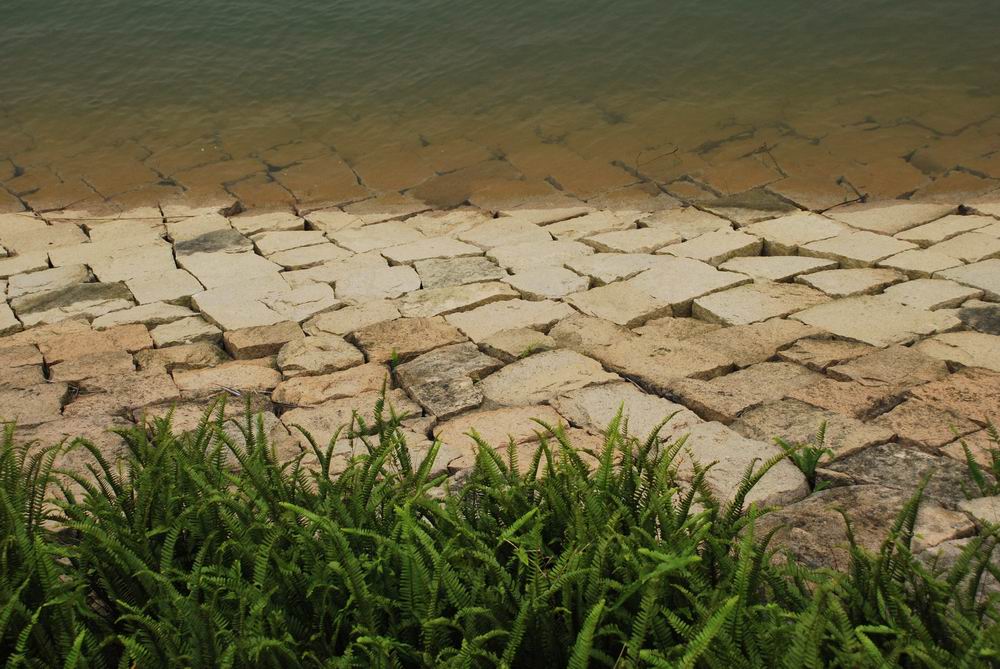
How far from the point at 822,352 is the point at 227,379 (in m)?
2.27

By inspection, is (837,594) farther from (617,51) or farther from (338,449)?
(617,51)

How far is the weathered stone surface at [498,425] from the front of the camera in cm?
281

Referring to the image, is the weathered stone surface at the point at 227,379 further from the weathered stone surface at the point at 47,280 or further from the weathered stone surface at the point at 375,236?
the weathered stone surface at the point at 375,236

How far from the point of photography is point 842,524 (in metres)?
2.18

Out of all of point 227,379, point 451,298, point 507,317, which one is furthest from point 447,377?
point 451,298

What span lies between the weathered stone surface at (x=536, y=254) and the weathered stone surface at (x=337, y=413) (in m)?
1.67

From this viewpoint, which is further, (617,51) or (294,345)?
(617,51)

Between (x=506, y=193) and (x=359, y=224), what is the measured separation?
51.8 inches

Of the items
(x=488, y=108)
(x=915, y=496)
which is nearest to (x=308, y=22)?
(x=488, y=108)

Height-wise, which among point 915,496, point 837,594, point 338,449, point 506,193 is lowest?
point 506,193

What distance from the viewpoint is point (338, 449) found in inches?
111

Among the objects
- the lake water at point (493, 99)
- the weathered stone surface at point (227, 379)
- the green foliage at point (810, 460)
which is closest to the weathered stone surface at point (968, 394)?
the green foliage at point (810, 460)

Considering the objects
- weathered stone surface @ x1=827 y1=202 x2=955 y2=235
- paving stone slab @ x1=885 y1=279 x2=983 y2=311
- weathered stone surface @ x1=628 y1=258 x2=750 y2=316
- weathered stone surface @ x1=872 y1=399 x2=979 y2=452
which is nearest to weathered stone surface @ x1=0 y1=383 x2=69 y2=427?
weathered stone surface @ x1=628 y1=258 x2=750 y2=316

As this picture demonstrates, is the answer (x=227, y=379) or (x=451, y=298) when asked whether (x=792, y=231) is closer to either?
(x=451, y=298)
